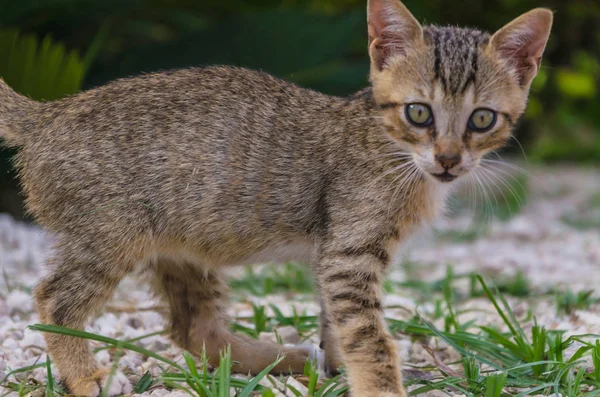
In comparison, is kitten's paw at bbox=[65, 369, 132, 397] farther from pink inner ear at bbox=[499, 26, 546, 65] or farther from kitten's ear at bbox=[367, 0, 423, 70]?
pink inner ear at bbox=[499, 26, 546, 65]

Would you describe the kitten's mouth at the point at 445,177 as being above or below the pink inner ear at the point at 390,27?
below

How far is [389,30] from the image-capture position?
3678mm

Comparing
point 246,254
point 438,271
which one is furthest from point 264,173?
point 438,271

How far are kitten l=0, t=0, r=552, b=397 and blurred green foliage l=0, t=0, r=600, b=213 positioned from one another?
2394 mm

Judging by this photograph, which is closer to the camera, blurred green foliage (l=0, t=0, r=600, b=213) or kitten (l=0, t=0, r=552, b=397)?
kitten (l=0, t=0, r=552, b=397)

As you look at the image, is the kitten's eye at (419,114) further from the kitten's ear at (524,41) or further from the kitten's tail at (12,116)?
A: the kitten's tail at (12,116)

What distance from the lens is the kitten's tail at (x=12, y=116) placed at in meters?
3.80

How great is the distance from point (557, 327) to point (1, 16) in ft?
15.8

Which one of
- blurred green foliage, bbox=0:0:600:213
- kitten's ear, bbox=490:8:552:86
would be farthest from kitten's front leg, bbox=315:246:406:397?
blurred green foliage, bbox=0:0:600:213

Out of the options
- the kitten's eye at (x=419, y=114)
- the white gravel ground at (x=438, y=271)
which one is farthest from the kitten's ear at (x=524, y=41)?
the white gravel ground at (x=438, y=271)

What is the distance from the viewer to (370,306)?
3498 millimetres

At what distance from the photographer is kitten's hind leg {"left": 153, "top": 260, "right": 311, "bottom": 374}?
12.8 ft

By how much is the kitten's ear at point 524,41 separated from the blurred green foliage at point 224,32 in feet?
10.7

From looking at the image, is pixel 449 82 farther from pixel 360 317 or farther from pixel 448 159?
pixel 360 317
